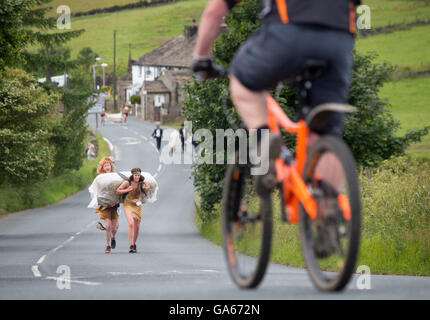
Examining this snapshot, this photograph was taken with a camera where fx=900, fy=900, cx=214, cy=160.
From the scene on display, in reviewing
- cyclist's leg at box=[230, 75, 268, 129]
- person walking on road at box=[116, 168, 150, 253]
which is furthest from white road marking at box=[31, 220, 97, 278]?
cyclist's leg at box=[230, 75, 268, 129]

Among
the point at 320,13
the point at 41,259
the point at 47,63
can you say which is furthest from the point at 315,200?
the point at 47,63

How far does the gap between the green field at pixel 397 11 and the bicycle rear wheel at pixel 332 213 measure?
8760 centimetres

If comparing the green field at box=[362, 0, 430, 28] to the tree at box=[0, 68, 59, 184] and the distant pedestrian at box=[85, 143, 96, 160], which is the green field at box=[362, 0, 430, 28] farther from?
the tree at box=[0, 68, 59, 184]

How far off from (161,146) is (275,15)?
93.6 meters

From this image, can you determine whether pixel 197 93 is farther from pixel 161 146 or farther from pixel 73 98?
pixel 161 146

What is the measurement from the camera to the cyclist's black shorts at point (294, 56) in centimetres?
269

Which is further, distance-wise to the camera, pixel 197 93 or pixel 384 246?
pixel 384 246

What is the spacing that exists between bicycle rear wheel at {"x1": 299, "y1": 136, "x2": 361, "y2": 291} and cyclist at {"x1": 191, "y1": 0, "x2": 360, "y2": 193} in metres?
0.17

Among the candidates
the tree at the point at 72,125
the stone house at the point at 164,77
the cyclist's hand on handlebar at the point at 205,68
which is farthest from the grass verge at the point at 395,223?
the stone house at the point at 164,77

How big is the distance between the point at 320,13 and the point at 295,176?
0.55 metres

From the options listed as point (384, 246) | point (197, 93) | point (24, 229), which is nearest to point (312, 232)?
point (197, 93)
